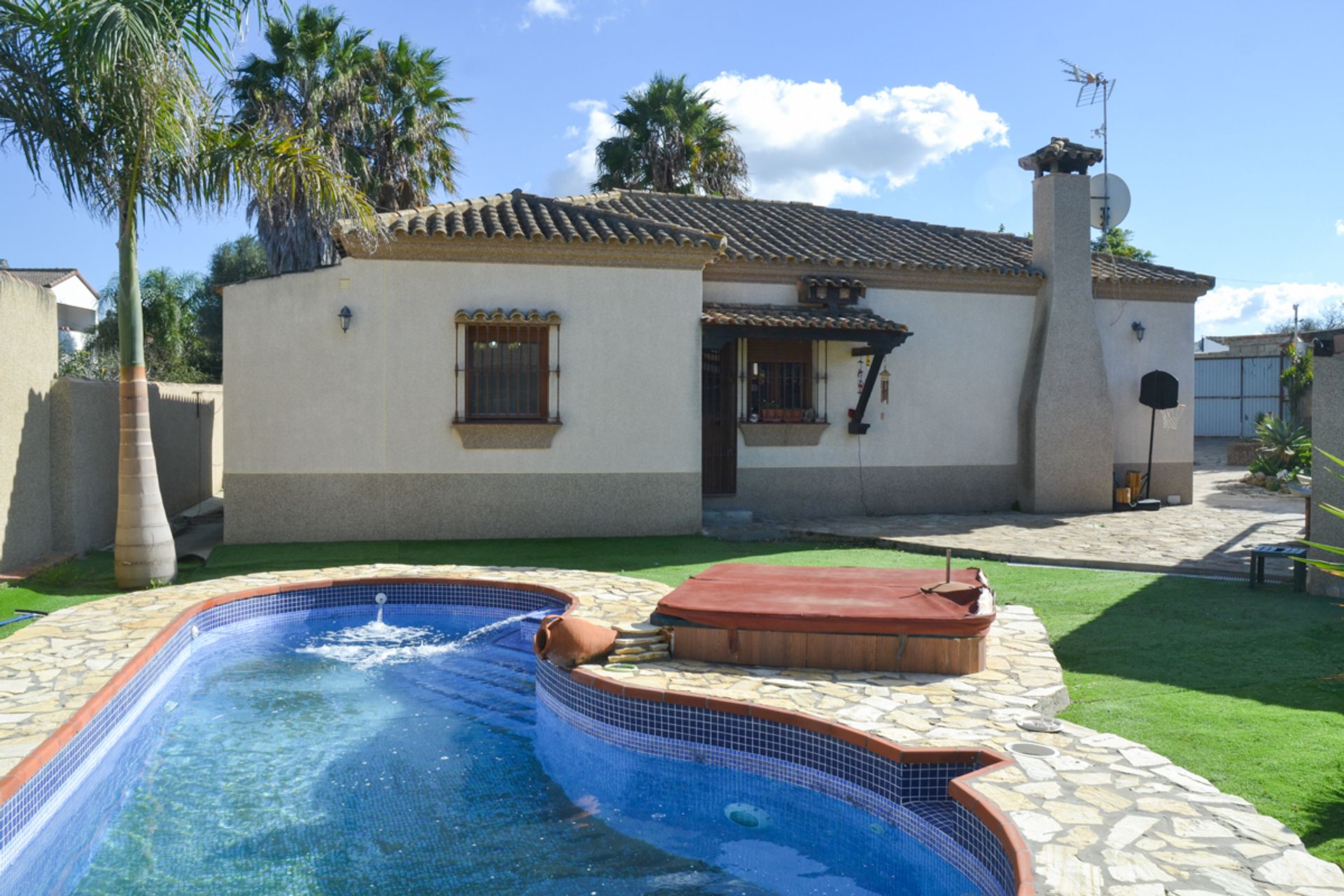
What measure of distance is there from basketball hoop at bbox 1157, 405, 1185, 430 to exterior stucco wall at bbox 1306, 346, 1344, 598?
9028 mm

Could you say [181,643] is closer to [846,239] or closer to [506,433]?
[506,433]

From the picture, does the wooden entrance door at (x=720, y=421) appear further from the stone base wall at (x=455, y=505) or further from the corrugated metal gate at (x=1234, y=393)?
the corrugated metal gate at (x=1234, y=393)

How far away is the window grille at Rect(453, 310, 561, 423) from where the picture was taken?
13117mm

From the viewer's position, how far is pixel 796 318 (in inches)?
581

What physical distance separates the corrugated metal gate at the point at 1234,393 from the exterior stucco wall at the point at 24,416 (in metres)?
31.1

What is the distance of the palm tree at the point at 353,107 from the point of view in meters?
20.3

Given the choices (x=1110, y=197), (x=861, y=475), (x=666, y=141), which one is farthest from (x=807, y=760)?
(x=666, y=141)

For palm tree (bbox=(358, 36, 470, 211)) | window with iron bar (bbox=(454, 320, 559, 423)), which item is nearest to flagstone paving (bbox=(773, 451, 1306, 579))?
window with iron bar (bbox=(454, 320, 559, 423))

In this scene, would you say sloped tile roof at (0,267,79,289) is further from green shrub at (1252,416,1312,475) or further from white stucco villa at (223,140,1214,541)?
green shrub at (1252,416,1312,475)

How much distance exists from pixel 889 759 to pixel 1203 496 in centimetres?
1695

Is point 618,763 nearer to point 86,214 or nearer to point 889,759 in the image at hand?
point 889,759

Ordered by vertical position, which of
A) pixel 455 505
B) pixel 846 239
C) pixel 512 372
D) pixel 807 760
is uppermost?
pixel 846 239

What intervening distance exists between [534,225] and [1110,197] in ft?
35.9

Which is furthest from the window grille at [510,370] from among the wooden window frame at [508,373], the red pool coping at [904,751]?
the red pool coping at [904,751]
